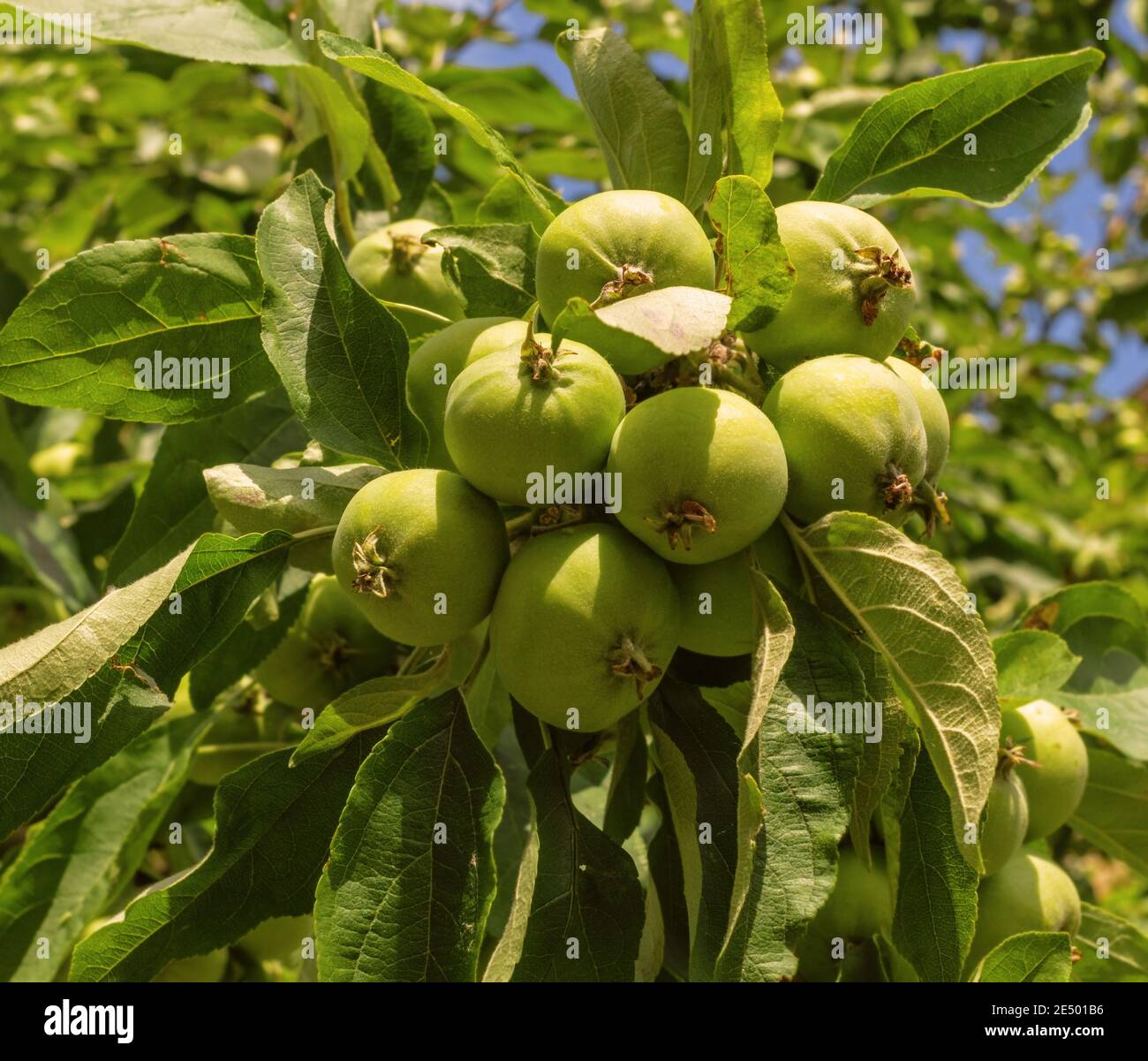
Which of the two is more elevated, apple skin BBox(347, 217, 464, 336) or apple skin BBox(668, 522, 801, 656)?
apple skin BBox(347, 217, 464, 336)

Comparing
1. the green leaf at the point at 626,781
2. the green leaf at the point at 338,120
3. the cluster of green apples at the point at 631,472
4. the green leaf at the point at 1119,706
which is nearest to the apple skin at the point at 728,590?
the cluster of green apples at the point at 631,472

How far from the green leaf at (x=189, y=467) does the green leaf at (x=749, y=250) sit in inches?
41.2

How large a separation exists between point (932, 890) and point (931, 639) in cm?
45

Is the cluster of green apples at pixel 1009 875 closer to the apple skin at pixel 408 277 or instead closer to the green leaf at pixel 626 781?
the green leaf at pixel 626 781

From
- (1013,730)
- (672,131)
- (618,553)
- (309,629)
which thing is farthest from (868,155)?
(309,629)

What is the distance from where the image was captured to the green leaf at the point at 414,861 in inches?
60.4

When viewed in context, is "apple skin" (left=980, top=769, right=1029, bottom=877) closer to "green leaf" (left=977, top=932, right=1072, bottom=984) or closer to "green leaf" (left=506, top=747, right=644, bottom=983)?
"green leaf" (left=977, top=932, right=1072, bottom=984)

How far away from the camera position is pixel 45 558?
2824 mm

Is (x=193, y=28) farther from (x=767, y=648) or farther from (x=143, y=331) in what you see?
(x=767, y=648)

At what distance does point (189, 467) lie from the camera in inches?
86.7

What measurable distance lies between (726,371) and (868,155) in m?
0.56

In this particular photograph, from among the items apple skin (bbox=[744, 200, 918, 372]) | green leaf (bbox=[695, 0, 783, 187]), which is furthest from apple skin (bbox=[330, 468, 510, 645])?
green leaf (bbox=[695, 0, 783, 187])

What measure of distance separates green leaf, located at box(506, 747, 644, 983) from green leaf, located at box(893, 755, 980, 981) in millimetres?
408

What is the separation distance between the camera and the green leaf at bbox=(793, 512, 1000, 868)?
4.87 feet
